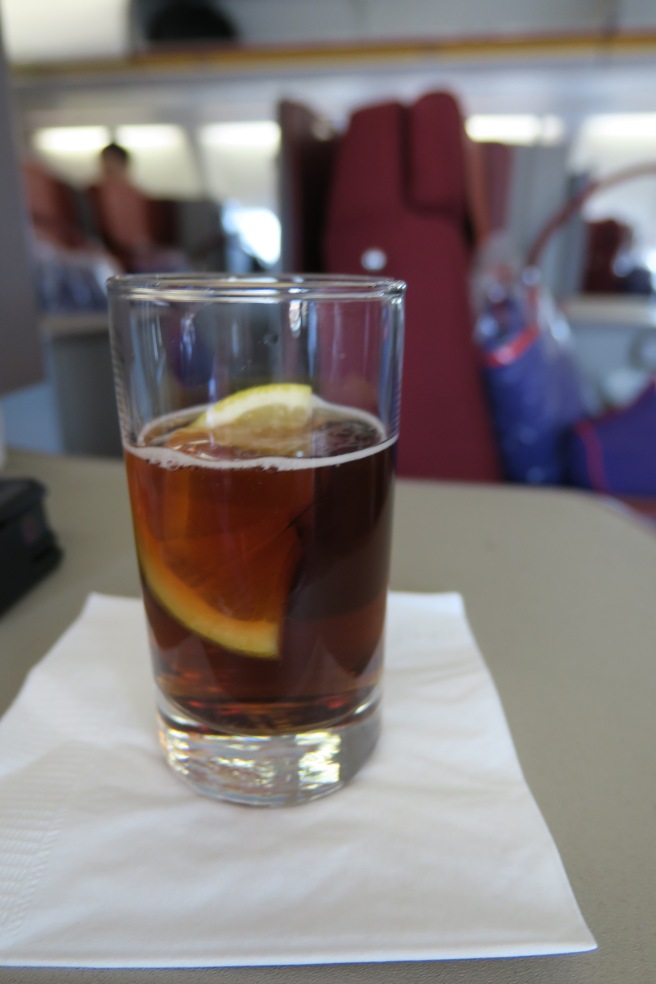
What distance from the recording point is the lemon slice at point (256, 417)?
281 mm

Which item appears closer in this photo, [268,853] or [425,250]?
[268,853]

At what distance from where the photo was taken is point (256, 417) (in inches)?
11.1

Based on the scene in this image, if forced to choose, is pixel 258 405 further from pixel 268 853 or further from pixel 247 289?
pixel 268 853

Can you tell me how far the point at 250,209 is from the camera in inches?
203

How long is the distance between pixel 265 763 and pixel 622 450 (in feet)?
2.88

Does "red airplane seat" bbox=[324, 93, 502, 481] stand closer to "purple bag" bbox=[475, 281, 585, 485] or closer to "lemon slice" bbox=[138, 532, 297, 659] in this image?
"purple bag" bbox=[475, 281, 585, 485]

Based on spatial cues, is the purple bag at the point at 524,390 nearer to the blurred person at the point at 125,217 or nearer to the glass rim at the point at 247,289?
the glass rim at the point at 247,289

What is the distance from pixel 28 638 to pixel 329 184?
112cm

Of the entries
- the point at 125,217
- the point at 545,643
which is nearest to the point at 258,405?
the point at 545,643

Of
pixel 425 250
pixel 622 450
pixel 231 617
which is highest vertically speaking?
pixel 425 250

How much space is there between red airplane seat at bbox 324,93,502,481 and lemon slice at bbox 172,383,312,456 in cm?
83

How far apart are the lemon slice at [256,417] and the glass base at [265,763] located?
0.13 meters

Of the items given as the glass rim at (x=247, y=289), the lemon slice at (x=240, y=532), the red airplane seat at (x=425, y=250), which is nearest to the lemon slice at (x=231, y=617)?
the lemon slice at (x=240, y=532)

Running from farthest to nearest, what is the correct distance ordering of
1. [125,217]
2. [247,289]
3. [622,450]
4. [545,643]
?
[125,217] → [622,450] → [545,643] → [247,289]
